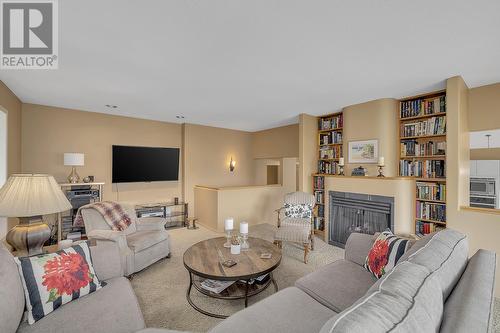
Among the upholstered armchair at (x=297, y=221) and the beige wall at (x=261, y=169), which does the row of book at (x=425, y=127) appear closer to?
the upholstered armchair at (x=297, y=221)

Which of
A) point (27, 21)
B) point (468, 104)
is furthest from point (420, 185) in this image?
point (27, 21)

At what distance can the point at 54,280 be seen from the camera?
144 centimetres

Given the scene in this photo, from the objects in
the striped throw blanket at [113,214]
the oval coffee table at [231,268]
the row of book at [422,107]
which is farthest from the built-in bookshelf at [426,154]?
the striped throw blanket at [113,214]

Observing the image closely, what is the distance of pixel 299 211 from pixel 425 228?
1.85 m

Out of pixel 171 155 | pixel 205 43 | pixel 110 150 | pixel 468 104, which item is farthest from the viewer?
pixel 171 155

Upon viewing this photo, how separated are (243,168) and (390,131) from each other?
12.9ft

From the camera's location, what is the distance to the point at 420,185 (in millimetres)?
3361

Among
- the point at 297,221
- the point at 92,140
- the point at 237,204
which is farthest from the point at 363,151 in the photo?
the point at 92,140

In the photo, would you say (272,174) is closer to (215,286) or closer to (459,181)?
(459,181)

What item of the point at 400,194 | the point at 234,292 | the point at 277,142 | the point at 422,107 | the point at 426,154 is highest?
the point at 422,107

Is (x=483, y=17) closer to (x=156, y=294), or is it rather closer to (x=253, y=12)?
(x=253, y=12)

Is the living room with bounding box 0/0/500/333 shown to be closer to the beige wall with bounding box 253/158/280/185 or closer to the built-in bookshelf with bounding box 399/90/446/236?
the built-in bookshelf with bounding box 399/90/446/236

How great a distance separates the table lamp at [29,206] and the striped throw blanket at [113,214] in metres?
1.11

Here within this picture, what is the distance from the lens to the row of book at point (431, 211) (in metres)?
3.13
